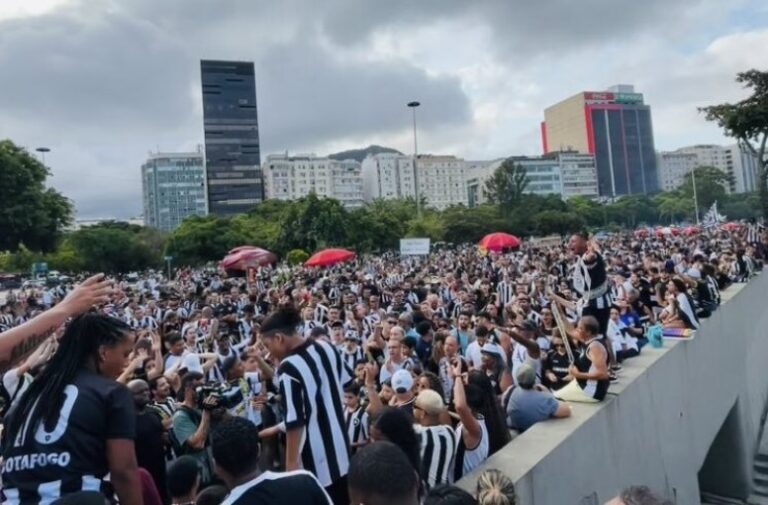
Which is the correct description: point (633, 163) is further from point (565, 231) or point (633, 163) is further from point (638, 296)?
point (638, 296)

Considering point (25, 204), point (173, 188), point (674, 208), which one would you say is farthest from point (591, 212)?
point (173, 188)

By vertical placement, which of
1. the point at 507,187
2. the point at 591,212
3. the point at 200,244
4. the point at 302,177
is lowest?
the point at 200,244

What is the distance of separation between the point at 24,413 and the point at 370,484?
1406 millimetres

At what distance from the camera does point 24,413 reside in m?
2.34

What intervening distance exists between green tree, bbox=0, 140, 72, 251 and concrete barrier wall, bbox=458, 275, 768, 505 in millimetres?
28190

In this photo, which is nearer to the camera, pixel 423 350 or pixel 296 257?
pixel 423 350

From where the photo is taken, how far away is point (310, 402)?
3129 mm

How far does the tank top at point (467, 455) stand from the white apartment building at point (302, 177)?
12579 centimetres

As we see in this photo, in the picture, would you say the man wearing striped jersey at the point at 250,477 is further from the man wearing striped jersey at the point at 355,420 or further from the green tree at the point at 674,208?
the green tree at the point at 674,208

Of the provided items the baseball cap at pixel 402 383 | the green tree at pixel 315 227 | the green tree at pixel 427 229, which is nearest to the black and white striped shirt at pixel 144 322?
the baseball cap at pixel 402 383

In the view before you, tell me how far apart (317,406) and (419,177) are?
141547 mm

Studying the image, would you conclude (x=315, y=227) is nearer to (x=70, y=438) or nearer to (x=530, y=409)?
(x=530, y=409)

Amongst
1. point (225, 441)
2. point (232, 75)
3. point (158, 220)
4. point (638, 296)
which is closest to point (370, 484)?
point (225, 441)

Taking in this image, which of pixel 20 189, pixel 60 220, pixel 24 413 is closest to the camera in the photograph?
pixel 24 413
